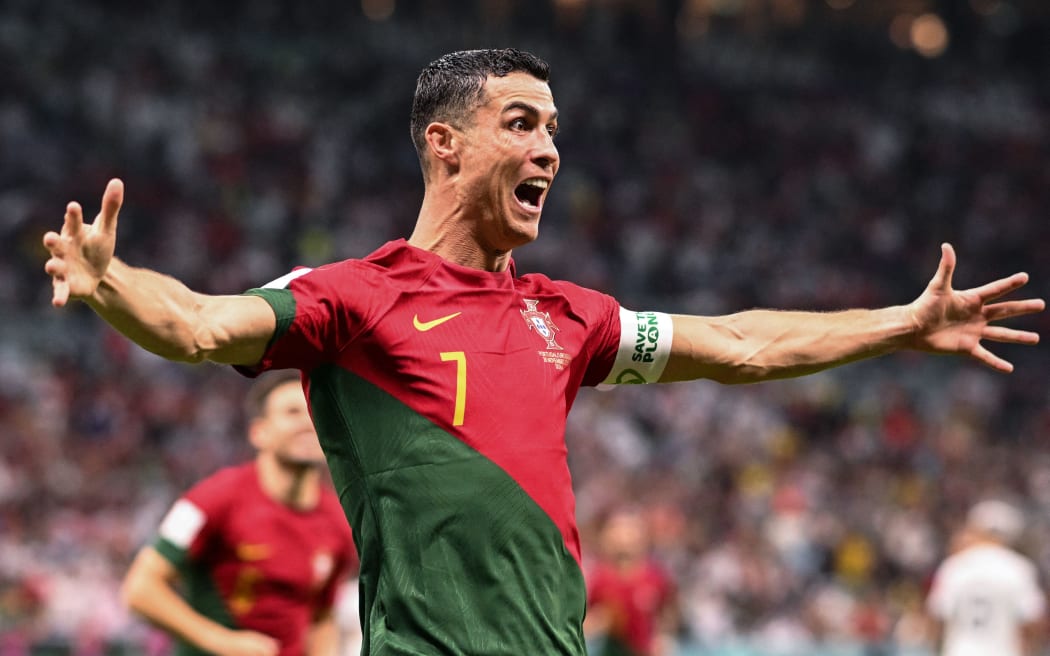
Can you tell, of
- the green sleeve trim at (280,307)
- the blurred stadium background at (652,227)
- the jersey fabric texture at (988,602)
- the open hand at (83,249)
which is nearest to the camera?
the open hand at (83,249)

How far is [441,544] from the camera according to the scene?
11.7ft

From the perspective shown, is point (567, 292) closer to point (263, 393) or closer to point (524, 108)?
point (524, 108)

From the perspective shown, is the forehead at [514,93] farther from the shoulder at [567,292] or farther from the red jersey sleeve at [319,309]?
the red jersey sleeve at [319,309]

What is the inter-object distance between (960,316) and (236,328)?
7.16ft

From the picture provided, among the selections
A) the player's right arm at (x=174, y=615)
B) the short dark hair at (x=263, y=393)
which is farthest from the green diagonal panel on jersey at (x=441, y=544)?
the short dark hair at (x=263, y=393)

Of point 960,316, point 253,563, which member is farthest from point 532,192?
point 253,563

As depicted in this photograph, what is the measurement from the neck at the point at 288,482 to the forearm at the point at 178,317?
3.43 m

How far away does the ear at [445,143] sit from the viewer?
4039 millimetres

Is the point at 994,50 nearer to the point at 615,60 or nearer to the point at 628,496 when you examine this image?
the point at 615,60

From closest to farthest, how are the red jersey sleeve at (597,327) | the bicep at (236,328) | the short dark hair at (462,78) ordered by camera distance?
the bicep at (236,328) → the short dark hair at (462,78) → the red jersey sleeve at (597,327)

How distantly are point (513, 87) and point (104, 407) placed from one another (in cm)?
1335

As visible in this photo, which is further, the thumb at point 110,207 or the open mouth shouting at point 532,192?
the open mouth shouting at point 532,192

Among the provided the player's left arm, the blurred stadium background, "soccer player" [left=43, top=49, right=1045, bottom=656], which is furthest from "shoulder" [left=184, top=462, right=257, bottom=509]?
the blurred stadium background

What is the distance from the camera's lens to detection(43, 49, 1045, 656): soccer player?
138 inches
